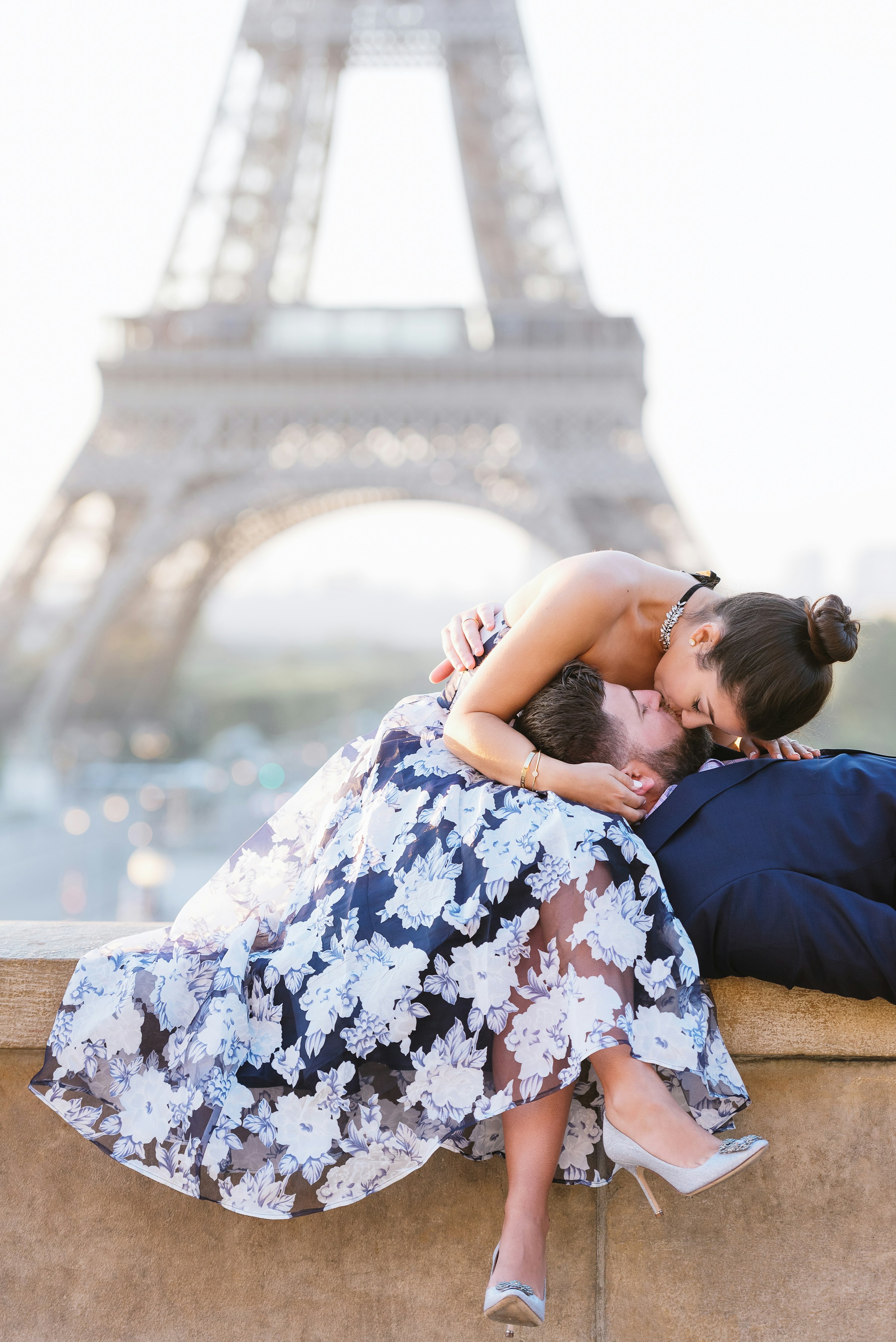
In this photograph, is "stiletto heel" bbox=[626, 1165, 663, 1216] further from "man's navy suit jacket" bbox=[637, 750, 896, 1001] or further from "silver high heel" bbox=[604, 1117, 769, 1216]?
"man's navy suit jacket" bbox=[637, 750, 896, 1001]

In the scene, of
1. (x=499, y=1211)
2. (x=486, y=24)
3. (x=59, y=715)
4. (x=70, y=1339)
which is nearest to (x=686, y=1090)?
(x=499, y=1211)

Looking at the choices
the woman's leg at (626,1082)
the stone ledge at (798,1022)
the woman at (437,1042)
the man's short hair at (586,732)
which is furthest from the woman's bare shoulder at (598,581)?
the stone ledge at (798,1022)

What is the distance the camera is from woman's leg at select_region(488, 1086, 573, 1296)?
51.9 inches

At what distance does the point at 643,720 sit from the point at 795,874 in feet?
1.45

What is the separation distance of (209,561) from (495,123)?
302 inches

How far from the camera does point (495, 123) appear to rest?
45.6 ft

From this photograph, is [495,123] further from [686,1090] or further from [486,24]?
[686,1090]

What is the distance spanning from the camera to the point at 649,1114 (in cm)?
132

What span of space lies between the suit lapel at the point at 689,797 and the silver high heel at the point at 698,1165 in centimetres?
40

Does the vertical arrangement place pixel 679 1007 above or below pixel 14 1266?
above

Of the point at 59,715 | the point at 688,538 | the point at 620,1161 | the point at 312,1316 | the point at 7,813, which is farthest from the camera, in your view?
the point at 7,813

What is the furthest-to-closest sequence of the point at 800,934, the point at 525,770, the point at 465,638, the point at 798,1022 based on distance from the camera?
the point at 465,638
the point at 525,770
the point at 798,1022
the point at 800,934

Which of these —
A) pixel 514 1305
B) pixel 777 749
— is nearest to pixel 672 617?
pixel 777 749

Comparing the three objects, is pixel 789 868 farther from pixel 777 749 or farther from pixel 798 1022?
pixel 777 749
